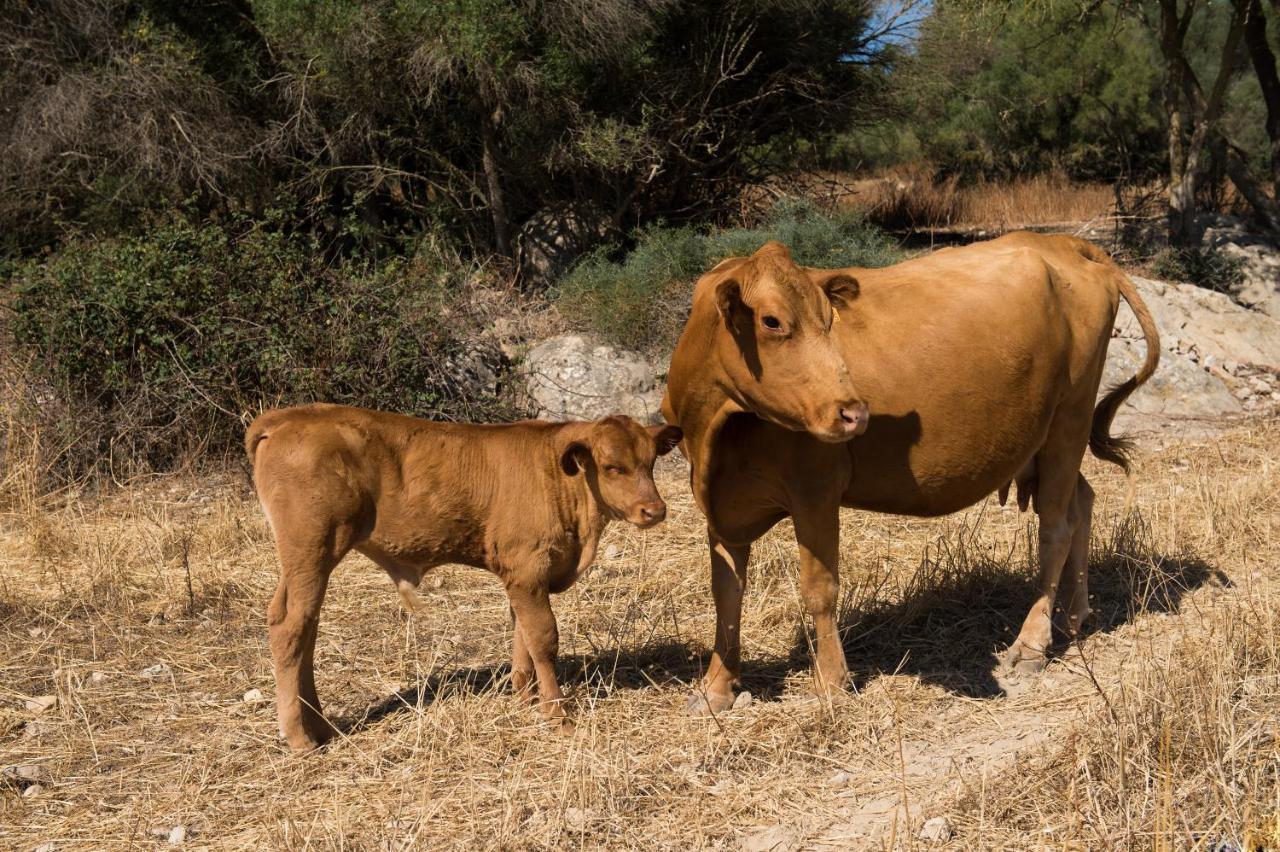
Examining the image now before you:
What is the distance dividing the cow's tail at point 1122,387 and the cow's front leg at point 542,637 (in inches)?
135

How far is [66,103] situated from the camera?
12.8 metres

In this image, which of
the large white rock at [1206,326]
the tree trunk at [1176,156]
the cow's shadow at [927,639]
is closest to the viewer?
the cow's shadow at [927,639]

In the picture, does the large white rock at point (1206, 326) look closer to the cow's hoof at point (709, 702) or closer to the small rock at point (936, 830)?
the cow's hoof at point (709, 702)

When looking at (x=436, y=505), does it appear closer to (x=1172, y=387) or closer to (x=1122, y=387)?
(x=1122, y=387)

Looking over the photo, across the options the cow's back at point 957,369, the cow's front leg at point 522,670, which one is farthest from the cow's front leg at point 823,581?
the cow's front leg at point 522,670

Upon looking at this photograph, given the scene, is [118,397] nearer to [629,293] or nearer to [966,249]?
[629,293]

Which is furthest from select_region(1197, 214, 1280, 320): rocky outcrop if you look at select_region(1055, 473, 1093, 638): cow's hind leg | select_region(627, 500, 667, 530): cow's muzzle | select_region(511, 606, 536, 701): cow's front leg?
select_region(511, 606, 536, 701): cow's front leg

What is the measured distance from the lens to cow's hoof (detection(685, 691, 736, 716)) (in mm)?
5586

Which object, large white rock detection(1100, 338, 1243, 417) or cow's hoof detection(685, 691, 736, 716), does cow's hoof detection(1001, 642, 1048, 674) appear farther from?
large white rock detection(1100, 338, 1243, 417)

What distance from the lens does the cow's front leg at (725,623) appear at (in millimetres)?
5672

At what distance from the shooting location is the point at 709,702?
222 inches

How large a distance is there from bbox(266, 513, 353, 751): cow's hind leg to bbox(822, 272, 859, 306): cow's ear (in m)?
2.31

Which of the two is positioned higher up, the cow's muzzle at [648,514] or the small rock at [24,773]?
the cow's muzzle at [648,514]

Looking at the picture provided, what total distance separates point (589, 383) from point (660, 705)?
627 cm
